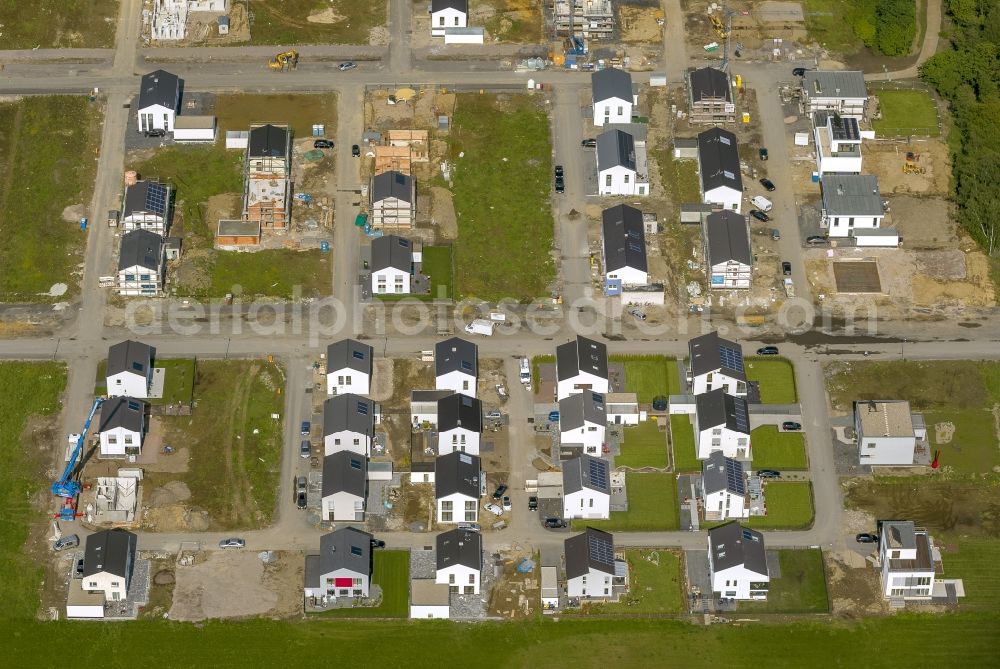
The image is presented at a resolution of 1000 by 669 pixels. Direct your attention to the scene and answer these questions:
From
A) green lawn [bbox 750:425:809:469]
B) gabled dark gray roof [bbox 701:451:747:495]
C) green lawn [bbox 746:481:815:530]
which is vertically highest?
green lawn [bbox 750:425:809:469]

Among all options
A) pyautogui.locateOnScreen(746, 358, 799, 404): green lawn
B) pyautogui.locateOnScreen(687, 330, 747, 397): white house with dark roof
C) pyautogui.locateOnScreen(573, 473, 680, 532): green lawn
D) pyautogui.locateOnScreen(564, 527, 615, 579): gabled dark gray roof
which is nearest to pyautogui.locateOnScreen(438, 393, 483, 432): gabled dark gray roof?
pyautogui.locateOnScreen(573, 473, 680, 532): green lawn

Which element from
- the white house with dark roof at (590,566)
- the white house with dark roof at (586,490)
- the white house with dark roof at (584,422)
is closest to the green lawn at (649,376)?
the white house with dark roof at (584,422)

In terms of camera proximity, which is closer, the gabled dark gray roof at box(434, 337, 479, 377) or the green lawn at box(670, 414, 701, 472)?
the green lawn at box(670, 414, 701, 472)

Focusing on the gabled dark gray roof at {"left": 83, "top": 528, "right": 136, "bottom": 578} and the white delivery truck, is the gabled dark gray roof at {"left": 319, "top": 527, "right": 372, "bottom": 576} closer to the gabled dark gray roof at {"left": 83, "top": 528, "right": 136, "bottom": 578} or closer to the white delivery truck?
the gabled dark gray roof at {"left": 83, "top": 528, "right": 136, "bottom": 578}

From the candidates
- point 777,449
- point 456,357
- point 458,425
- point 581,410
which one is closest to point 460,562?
point 458,425

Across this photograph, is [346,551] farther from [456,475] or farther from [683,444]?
[683,444]

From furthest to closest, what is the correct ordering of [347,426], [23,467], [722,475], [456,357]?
1. [456,357]
2. [23,467]
3. [347,426]
4. [722,475]
